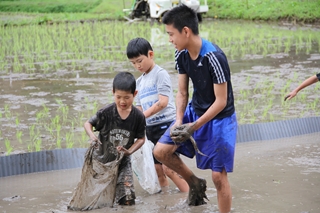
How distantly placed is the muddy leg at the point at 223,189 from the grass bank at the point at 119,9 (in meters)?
14.0

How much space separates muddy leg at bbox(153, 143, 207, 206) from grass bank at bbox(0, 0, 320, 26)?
1380 cm

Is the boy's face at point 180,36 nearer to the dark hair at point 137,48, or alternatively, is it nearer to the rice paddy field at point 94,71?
the dark hair at point 137,48

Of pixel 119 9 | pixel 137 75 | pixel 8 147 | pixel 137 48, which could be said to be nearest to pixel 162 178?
pixel 137 48

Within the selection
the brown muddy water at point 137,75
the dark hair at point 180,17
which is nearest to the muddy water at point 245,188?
the brown muddy water at point 137,75

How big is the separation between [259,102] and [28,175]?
3326 mm

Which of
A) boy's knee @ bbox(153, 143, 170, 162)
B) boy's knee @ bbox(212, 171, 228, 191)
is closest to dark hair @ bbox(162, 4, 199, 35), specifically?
boy's knee @ bbox(153, 143, 170, 162)

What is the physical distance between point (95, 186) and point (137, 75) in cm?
571

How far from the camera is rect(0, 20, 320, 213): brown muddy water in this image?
3.78m

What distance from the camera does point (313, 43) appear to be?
12.3 metres

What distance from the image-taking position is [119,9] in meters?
23.5

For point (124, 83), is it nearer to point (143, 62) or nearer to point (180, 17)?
point (143, 62)

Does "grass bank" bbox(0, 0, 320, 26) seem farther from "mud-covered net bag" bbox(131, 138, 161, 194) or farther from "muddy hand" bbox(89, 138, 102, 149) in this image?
"muddy hand" bbox(89, 138, 102, 149)

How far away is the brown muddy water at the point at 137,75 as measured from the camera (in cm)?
378

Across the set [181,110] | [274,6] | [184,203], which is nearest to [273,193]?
[184,203]
